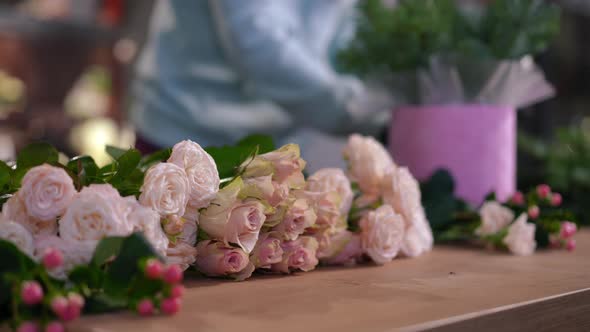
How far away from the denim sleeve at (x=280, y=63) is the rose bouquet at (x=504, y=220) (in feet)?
1.46

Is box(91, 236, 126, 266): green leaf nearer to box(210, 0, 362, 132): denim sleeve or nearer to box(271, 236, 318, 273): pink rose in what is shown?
box(271, 236, 318, 273): pink rose

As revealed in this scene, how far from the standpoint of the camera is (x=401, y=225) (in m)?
0.72

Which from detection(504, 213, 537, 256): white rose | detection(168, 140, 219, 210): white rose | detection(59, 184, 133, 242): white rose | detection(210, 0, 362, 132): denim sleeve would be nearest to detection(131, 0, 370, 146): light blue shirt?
detection(210, 0, 362, 132): denim sleeve

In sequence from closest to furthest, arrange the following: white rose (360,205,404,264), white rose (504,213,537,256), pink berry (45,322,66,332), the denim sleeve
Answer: pink berry (45,322,66,332)
white rose (360,205,404,264)
white rose (504,213,537,256)
the denim sleeve

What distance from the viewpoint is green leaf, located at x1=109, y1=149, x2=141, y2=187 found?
0.55 meters

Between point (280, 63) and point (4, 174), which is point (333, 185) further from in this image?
point (280, 63)

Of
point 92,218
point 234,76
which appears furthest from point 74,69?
point 92,218

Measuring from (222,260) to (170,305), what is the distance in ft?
0.47

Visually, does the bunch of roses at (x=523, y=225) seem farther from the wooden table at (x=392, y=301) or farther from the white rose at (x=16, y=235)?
the white rose at (x=16, y=235)

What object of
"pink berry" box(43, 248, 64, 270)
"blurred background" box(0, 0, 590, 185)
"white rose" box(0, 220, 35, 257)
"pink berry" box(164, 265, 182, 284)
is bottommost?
"pink berry" box(164, 265, 182, 284)

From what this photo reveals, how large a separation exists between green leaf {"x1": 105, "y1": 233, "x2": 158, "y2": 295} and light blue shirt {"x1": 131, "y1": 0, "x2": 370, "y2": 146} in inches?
36.2

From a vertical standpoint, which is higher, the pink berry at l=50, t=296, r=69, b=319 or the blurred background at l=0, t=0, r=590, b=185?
the blurred background at l=0, t=0, r=590, b=185

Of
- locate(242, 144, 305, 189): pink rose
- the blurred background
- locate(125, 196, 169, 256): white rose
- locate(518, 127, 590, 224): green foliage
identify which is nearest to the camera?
locate(125, 196, 169, 256): white rose

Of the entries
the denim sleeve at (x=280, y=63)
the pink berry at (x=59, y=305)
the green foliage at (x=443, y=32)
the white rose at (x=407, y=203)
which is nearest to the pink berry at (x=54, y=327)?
the pink berry at (x=59, y=305)
